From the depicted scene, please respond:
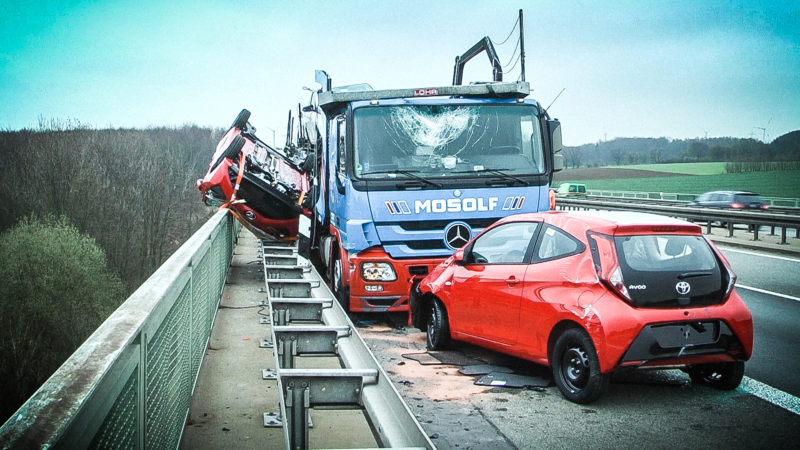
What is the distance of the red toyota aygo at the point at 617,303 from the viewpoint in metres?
6.33

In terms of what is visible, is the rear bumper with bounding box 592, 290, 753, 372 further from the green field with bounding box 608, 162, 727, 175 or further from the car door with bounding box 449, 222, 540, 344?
the green field with bounding box 608, 162, 727, 175

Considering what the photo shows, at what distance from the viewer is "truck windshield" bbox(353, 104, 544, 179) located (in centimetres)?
1022

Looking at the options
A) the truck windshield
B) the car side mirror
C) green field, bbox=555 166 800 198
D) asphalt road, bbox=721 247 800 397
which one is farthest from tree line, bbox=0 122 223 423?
green field, bbox=555 166 800 198

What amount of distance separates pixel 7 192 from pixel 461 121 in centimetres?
3756

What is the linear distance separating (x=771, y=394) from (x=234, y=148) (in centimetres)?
1098

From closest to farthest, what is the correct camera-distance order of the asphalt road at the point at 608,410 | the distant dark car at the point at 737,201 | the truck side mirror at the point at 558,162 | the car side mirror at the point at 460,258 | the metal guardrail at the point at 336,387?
the metal guardrail at the point at 336,387
the asphalt road at the point at 608,410
the car side mirror at the point at 460,258
the truck side mirror at the point at 558,162
the distant dark car at the point at 737,201

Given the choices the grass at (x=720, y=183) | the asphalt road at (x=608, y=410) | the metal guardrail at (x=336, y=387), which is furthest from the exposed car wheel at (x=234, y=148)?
the grass at (x=720, y=183)

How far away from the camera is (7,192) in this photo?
135 ft

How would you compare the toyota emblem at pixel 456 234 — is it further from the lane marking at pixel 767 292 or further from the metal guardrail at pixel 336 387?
the lane marking at pixel 767 292

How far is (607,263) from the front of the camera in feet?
21.5

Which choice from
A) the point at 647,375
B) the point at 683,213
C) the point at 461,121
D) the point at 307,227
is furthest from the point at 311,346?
the point at 683,213

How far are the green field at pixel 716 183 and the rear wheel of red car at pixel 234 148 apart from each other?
37.0 m

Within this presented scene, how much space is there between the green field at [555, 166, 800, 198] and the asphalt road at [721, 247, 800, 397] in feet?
95.9

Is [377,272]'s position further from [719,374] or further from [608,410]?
[719,374]
